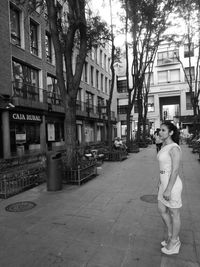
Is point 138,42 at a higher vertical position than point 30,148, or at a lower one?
higher

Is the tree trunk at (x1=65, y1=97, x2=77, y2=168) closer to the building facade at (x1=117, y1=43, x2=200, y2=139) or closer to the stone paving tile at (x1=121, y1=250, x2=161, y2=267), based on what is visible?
the stone paving tile at (x1=121, y1=250, x2=161, y2=267)

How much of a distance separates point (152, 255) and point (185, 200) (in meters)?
2.86

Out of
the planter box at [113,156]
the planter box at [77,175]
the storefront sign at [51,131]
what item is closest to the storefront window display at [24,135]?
the storefront sign at [51,131]

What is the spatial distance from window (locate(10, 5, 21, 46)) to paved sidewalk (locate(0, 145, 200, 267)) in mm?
12452

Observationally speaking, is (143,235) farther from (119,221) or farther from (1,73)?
(1,73)

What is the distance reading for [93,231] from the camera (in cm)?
400

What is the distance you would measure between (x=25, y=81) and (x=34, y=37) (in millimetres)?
4066

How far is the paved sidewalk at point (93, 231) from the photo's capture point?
10.3 feet

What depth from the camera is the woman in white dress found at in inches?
118

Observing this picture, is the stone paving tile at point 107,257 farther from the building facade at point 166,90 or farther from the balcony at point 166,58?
the balcony at point 166,58

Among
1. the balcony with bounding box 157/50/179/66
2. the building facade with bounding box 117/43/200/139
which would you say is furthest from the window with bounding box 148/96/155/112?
the balcony with bounding box 157/50/179/66

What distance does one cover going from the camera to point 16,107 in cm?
1455

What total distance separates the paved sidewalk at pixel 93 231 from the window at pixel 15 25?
12.5 metres

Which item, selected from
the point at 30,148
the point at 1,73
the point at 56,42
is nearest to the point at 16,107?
the point at 1,73
